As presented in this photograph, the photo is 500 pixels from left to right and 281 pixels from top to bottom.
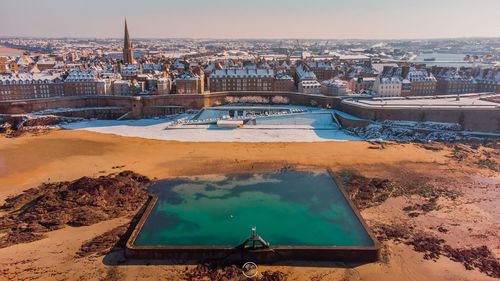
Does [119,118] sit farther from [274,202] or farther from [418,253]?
[418,253]

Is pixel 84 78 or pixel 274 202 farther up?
pixel 84 78

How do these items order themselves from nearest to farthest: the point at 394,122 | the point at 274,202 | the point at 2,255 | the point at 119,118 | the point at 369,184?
the point at 2,255, the point at 274,202, the point at 369,184, the point at 394,122, the point at 119,118

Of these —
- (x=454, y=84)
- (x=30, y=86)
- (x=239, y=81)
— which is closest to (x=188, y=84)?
(x=239, y=81)

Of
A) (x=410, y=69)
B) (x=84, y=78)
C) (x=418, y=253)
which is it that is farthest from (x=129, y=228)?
(x=410, y=69)

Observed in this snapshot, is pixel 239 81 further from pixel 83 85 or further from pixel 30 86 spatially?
pixel 30 86

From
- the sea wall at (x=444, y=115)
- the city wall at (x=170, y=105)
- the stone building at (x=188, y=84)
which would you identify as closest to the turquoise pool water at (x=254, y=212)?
the sea wall at (x=444, y=115)

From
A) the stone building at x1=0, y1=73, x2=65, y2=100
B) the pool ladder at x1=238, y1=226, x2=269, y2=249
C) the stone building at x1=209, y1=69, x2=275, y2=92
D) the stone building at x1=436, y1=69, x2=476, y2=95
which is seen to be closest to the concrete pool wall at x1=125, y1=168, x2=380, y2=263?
the pool ladder at x1=238, y1=226, x2=269, y2=249

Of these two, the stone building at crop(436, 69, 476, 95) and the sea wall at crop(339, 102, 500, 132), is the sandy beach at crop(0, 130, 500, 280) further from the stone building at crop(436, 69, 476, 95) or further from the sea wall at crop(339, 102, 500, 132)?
the stone building at crop(436, 69, 476, 95)
